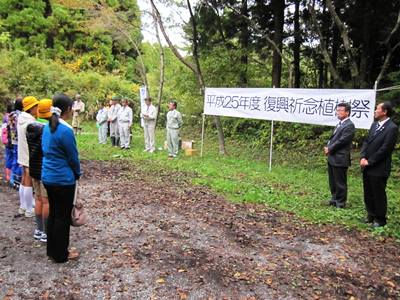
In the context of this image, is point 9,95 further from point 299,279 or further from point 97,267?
point 299,279

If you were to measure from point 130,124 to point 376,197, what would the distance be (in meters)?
8.83

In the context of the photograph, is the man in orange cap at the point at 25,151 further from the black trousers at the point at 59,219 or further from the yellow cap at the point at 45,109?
the black trousers at the point at 59,219

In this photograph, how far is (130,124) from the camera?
1266 centimetres

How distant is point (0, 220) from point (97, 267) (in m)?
2.21

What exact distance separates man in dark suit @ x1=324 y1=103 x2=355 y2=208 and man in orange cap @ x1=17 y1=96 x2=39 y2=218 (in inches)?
179

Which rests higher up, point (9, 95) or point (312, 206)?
point (9, 95)

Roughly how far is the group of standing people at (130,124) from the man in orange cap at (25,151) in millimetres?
6227

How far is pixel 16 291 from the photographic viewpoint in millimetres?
3518

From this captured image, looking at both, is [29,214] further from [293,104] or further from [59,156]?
[293,104]

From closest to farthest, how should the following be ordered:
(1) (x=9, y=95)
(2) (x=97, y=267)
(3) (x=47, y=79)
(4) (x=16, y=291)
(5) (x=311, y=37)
Result: 1. (4) (x=16, y=291)
2. (2) (x=97, y=267)
3. (5) (x=311, y=37)
4. (1) (x=9, y=95)
5. (3) (x=47, y=79)

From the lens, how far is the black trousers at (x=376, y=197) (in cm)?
536

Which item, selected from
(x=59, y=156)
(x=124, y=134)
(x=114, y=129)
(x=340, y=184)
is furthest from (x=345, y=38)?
(x=59, y=156)

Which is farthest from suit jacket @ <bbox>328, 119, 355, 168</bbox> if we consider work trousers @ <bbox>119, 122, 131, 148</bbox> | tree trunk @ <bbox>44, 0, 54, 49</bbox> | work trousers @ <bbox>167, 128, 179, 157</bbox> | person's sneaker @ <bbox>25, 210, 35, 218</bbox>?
tree trunk @ <bbox>44, 0, 54, 49</bbox>

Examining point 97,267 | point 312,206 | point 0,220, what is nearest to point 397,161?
point 312,206
